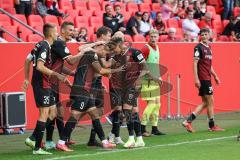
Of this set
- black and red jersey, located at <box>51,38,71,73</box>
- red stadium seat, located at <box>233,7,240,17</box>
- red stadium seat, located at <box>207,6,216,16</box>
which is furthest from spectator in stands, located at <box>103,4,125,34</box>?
black and red jersey, located at <box>51,38,71,73</box>

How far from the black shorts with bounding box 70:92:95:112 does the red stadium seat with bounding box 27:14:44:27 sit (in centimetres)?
717

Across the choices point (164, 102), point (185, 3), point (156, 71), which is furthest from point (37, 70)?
point (185, 3)

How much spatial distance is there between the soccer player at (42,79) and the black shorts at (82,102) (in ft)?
1.51

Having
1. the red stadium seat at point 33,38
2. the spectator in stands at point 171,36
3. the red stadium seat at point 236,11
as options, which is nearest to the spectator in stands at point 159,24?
the spectator in stands at point 171,36

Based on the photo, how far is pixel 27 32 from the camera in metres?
19.8

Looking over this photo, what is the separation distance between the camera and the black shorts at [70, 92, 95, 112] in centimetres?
1347

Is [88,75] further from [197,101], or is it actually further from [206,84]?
[197,101]

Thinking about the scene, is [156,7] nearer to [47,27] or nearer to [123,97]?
[123,97]

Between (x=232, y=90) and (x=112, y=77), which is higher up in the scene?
(x=112, y=77)

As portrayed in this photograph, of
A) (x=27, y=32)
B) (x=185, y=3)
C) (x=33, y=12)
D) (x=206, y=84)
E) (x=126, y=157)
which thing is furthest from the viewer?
(x=185, y=3)

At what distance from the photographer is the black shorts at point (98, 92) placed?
13.9 metres

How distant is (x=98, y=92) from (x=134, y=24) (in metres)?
8.72

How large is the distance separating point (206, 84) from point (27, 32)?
5.12 meters

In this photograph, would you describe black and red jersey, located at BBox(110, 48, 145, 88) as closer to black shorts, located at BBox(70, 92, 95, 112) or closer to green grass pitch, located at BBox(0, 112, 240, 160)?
black shorts, located at BBox(70, 92, 95, 112)
